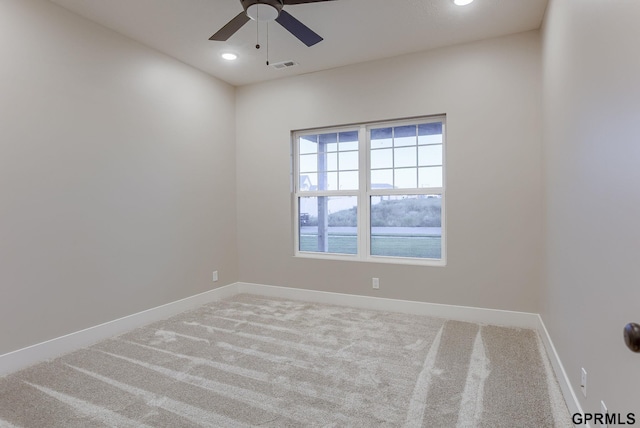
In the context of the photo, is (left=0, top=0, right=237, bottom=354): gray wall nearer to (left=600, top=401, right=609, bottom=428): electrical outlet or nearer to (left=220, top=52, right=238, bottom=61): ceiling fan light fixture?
(left=220, top=52, right=238, bottom=61): ceiling fan light fixture

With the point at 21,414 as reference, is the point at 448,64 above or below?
above

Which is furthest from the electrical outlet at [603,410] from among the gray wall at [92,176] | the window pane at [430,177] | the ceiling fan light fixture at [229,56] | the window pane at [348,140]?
the ceiling fan light fixture at [229,56]

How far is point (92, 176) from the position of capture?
10.0ft

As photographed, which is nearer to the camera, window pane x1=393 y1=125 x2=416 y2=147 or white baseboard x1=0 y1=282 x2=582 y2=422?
white baseboard x1=0 y1=282 x2=582 y2=422

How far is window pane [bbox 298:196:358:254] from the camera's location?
14.0 ft

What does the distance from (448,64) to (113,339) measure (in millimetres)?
4228

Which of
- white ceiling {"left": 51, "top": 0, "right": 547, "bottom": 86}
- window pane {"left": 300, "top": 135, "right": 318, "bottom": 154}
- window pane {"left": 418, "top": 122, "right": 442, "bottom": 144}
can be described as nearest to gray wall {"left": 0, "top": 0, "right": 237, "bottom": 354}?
white ceiling {"left": 51, "top": 0, "right": 547, "bottom": 86}

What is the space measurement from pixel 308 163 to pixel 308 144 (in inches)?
9.8

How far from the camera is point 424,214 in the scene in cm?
389

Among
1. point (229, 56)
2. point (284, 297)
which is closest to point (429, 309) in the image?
point (284, 297)

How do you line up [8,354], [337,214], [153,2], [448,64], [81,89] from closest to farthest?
[8,354] < [153,2] < [81,89] < [448,64] < [337,214]

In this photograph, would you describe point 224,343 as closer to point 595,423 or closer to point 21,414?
point 21,414

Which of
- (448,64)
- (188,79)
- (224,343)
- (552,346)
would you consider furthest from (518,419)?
(188,79)

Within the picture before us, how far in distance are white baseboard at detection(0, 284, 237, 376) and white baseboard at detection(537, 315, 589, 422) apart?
11.7 ft
